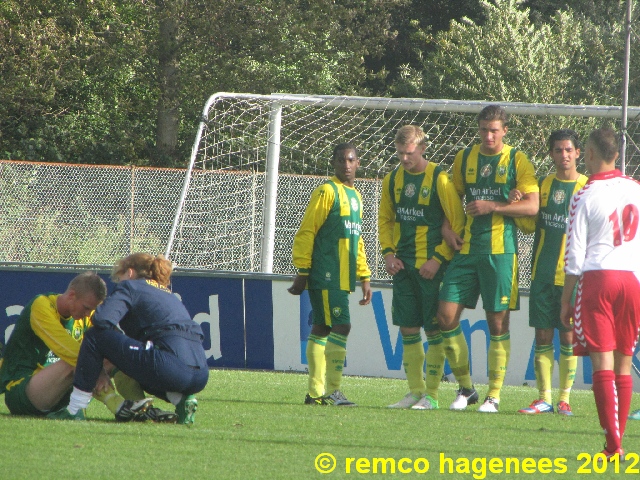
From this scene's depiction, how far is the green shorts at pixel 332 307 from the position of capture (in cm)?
782

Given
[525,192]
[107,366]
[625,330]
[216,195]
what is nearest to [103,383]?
[107,366]

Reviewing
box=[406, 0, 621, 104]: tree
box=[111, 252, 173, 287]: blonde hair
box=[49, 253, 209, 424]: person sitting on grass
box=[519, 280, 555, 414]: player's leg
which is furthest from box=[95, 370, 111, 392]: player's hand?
box=[406, 0, 621, 104]: tree

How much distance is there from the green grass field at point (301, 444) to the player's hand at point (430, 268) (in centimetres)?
106

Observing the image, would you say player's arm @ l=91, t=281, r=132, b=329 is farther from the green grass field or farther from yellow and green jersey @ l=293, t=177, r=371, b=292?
yellow and green jersey @ l=293, t=177, r=371, b=292

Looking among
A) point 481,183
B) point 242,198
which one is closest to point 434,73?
point 242,198

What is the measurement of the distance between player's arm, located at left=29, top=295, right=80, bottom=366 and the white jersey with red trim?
10.1ft

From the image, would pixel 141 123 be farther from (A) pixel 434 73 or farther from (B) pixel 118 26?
(A) pixel 434 73

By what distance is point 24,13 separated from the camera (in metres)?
22.3

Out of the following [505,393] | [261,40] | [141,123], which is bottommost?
[505,393]

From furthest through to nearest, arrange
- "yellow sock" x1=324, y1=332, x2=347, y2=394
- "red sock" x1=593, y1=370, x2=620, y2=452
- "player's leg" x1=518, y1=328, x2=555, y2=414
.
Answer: "yellow sock" x1=324, y1=332, x2=347, y2=394, "player's leg" x1=518, y1=328, x2=555, y2=414, "red sock" x1=593, y1=370, x2=620, y2=452

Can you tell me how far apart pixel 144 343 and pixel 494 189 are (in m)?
A: 3.09

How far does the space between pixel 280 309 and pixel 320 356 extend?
3.29m

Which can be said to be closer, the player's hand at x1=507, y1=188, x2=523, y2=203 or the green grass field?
the green grass field

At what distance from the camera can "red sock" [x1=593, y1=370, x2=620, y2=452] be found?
505 cm
